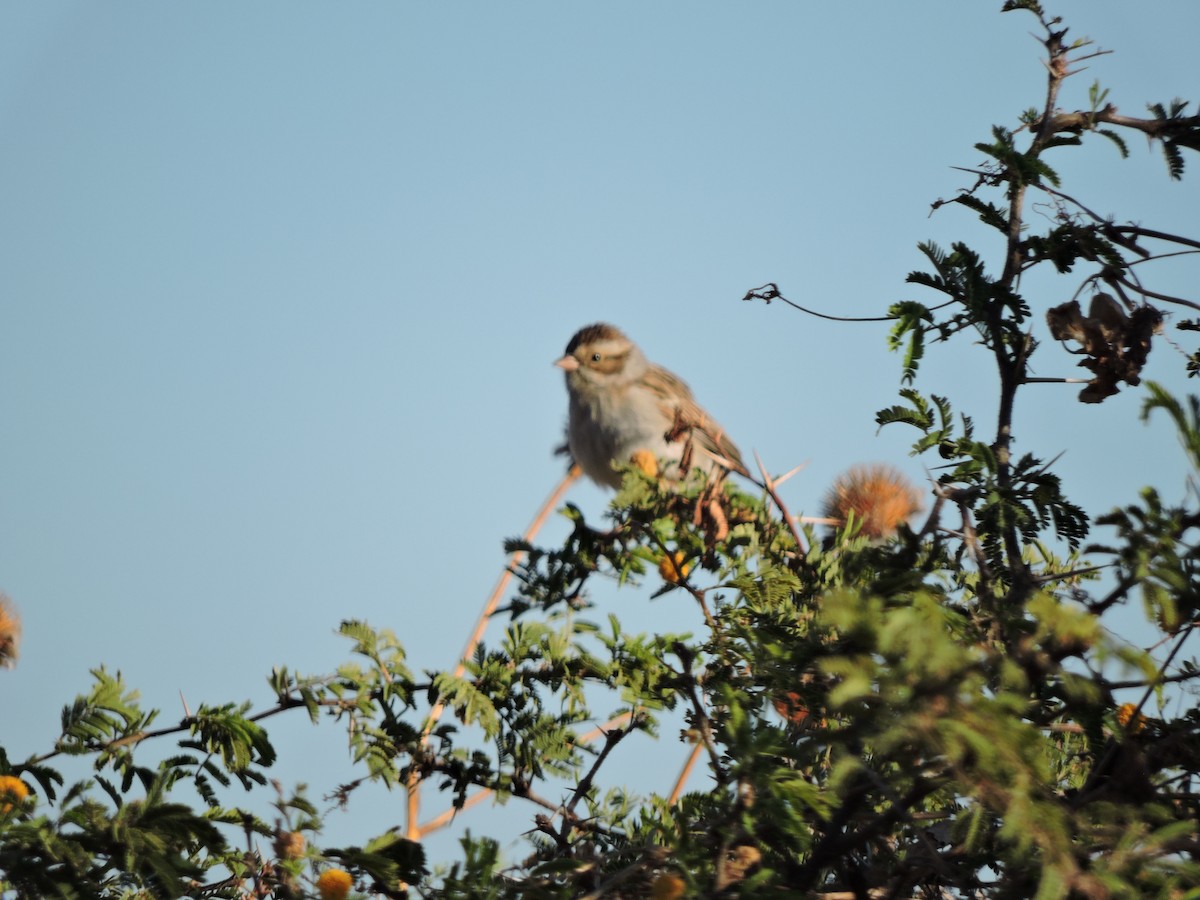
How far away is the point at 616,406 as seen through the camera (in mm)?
6984

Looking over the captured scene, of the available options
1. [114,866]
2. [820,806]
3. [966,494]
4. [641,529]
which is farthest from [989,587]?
[114,866]

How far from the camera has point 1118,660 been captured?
157 cm

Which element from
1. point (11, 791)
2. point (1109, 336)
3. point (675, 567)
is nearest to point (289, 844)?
point (11, 791)

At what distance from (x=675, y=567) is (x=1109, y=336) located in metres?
1.26

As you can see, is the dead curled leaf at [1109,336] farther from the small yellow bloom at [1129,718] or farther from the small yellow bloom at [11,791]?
the small yellow bloom at [11,791]

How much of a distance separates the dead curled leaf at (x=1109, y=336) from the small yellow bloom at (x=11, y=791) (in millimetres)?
2630

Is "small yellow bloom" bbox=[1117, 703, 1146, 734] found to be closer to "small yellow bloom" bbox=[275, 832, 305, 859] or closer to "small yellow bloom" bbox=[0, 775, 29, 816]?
"small yellow bloom" bbox=[275, 832, 305, 859]

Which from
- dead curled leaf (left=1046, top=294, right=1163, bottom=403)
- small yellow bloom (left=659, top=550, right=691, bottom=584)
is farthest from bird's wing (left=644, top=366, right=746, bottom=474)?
dead curled leaf (left=1046, top=294, right=1163, bottom=403)

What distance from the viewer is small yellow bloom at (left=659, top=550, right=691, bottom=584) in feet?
10.9

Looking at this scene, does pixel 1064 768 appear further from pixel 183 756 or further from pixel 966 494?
pixel 183 756

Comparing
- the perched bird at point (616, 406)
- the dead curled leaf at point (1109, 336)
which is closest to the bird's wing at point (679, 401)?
the perched bird at point (616, 406)

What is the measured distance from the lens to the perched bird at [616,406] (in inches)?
266

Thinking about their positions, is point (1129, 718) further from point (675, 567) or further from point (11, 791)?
point (11, 791)

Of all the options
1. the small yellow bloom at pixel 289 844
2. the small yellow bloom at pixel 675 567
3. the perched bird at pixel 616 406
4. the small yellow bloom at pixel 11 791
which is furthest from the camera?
the perched bird at pixel 616 406
